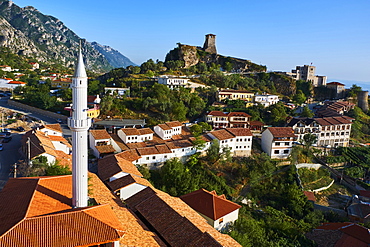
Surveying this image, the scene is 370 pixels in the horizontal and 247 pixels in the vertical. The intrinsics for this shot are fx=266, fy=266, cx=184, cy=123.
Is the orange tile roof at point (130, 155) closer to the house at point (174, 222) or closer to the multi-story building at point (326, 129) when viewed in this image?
the house at point (174, 222)

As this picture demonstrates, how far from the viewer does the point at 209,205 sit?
961 inches

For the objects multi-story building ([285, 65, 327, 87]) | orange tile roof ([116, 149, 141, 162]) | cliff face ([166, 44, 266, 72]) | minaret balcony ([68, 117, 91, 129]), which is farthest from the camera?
multi-story building ([285, 65, 327, 87])

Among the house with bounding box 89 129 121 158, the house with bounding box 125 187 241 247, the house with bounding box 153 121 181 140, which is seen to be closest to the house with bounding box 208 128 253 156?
the house with bounding box 153 121 181 140

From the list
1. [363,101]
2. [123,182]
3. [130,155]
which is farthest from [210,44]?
[123,182]

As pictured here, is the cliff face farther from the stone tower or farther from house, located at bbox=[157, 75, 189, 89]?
the stone tower

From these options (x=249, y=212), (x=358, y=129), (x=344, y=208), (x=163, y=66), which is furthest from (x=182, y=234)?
(x=163, y=66)

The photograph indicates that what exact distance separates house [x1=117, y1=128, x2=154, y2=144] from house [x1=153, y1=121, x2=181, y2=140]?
2.21m

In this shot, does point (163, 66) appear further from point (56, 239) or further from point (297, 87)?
point (56, 239)

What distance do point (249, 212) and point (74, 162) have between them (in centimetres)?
2288

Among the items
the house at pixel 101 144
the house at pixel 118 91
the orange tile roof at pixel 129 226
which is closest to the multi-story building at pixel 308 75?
the house at pixel 118 91

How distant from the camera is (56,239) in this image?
1269 centimetres

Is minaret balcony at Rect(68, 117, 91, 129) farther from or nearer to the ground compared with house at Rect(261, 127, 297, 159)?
farther from the ground

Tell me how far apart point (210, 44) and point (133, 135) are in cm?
7231

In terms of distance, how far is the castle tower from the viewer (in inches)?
4019
